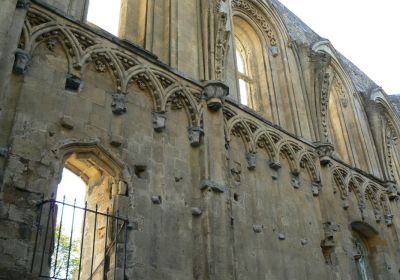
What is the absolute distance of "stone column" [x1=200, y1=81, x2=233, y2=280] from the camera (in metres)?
6.93

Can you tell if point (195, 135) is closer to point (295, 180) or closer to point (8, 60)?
point (295, 180)

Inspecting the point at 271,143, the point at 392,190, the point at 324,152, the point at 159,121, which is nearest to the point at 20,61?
the point at 159,121

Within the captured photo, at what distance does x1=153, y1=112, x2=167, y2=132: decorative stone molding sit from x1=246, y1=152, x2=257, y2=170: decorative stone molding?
203 cm

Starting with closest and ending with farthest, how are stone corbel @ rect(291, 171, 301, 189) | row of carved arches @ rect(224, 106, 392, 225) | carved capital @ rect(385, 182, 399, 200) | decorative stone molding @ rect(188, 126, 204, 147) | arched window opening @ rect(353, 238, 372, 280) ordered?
decorative stone molding @ rect(188, 126, 204, 147), row of carved arches @ rect(224, 106, 392, 225), stone corbel @ rect(291, 171, 301, 189), arched window opening @ rect(353, 238, 372, 280), carved capital @ rect(385, 182, 399, 200)

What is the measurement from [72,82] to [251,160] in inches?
146

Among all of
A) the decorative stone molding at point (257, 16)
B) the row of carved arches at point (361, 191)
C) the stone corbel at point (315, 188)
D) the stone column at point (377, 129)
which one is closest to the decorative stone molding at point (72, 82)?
the stone corbel at point (315, 188)

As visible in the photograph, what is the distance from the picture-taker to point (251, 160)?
9.04 metres

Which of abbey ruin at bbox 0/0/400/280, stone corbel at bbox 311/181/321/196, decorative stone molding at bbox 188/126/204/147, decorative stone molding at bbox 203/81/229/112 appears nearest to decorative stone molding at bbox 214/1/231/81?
abbey ruin at bbox 0/0/400/280

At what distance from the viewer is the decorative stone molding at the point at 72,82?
6.88 metres

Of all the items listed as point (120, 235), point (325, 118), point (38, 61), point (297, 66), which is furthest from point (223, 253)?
point (297, 66)

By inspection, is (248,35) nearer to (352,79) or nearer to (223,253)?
(352,79)

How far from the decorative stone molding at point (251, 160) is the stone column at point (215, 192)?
99 centimetres

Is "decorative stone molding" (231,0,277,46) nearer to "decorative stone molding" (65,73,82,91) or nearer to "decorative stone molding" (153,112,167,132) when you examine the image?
"decorative stone molding" (153,112,167,132)

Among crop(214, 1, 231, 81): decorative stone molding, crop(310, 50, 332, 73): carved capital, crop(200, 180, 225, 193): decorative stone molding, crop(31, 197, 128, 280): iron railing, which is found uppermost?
crop(310, 50, 332, 73): carved capital
